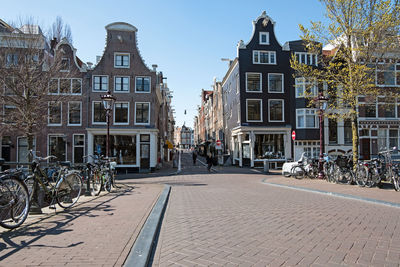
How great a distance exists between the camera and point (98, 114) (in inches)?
1003

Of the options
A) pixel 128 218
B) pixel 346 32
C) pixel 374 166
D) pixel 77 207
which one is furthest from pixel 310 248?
pixel 346 32

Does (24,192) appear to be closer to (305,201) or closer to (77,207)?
(77,207)

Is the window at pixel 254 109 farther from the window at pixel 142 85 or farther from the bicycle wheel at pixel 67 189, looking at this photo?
the bicycle wheel at pixel 67 189

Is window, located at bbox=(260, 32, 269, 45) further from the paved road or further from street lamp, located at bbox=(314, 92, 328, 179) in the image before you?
the paved road

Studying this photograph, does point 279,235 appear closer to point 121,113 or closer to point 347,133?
point 121,113

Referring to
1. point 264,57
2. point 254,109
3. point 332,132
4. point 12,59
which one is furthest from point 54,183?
point 332,132

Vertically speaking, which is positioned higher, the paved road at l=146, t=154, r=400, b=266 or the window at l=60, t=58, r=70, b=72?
the window at l=60, t=58, r=70, b=72

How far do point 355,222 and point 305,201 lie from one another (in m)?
2.71

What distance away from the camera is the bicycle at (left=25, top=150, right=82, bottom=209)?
594 centimetres

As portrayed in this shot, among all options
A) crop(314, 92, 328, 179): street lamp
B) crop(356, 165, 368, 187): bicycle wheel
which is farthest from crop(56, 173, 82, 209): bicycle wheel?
crop(314, 92, 328, 179): street lamp

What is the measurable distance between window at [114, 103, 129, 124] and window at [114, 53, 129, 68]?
364cm

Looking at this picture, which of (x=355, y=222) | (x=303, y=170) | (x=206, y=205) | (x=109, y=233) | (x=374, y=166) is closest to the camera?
→ (x=109, y=233)

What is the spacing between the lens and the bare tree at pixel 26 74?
588 inches

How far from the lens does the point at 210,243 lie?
14.4 ft
